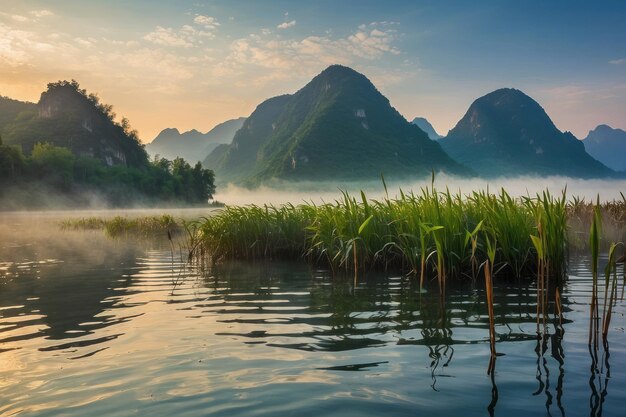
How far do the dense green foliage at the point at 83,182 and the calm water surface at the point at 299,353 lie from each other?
117 metres

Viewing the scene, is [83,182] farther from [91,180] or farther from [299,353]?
[299,353]

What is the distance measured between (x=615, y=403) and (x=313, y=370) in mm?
2783

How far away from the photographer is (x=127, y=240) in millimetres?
26594

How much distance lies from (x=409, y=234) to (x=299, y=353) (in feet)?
17.6

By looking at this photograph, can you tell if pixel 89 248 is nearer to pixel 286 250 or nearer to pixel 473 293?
pixel 286 250

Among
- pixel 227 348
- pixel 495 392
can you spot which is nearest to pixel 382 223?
pixel 227 348

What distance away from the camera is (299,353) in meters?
5.93

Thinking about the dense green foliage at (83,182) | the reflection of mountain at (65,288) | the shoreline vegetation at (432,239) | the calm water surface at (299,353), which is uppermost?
the dense green foliage at (83,182)

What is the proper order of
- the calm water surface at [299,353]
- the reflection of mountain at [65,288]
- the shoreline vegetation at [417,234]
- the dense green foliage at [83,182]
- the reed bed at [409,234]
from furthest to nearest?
1. the dense green foliage at [83,182]
2. the reed bed at [409,234]
3. the shoreline vegetation at [417,234]
4. the reflection of mountain at [65,288]
5. the calm water surface at [299,353]

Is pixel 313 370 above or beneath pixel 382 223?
beneath

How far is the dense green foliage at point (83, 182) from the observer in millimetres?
118750

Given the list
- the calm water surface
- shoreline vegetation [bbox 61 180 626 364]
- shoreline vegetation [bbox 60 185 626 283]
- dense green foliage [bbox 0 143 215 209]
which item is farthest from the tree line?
the calm water surface

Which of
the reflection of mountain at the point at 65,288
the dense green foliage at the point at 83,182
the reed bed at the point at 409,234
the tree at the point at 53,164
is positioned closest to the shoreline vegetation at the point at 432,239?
the reed bed at the point at 409,234

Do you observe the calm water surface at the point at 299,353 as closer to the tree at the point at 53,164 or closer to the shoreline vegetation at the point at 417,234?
the shoreline vegetation at the point at 417,234
